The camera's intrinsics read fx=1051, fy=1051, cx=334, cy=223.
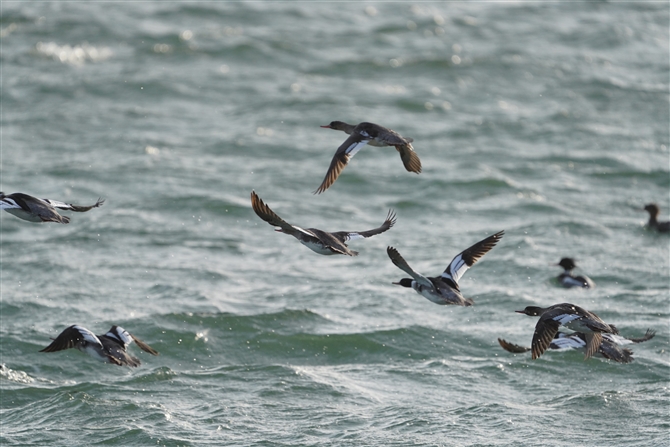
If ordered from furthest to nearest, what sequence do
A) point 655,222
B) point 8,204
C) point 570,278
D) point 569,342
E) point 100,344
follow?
point 655,222, point 570,278, point 569,342, point 100,344, point 8,204

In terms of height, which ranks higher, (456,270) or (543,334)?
(456,270)

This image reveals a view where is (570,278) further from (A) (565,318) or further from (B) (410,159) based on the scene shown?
(B) (410,159)

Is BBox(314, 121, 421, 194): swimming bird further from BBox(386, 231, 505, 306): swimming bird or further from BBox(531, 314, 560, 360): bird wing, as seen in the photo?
BBox(531, 314, 560, 360): bird wing

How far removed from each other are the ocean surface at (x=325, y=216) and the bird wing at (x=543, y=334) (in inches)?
50.6

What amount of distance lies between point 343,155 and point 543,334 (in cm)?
231

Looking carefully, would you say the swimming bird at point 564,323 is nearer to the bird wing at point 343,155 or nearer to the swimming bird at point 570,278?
the bird wing at point 343,155

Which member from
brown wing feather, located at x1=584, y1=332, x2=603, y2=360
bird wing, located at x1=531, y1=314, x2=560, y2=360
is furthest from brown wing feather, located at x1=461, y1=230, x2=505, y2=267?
brown wing feather, located at x1=584, y1=332, x2=603, y2=360

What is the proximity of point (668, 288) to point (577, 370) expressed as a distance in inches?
123

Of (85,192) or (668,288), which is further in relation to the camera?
(85,192)

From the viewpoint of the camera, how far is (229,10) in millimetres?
27000

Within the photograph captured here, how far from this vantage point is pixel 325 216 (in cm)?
1644

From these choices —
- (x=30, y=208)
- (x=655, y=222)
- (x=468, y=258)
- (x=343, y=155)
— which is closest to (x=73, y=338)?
(x=30, y=208)

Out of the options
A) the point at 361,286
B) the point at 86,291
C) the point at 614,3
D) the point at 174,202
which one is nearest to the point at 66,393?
Answer: the point at 86,291

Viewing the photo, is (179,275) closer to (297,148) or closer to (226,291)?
(226,291)
